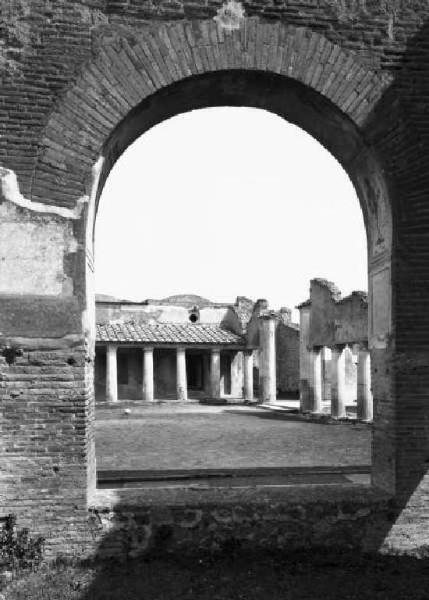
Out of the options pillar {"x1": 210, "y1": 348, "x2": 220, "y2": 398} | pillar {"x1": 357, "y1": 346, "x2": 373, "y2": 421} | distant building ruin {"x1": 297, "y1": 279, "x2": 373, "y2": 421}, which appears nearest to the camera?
distant building ruin {"x1": 297, "y1": 279, "x2": 373, "y2": 421}

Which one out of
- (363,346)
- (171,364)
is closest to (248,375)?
(171,364)

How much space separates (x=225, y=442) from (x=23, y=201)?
8.21 meters

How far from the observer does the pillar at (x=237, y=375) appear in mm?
30047

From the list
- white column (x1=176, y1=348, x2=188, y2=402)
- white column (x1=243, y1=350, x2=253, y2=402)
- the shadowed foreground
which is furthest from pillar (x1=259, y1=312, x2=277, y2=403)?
the shadowed foreground

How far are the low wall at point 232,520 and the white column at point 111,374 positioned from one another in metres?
20.5

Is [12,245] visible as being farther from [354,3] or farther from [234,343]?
[234,343]

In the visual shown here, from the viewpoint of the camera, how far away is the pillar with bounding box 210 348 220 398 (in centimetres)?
2717

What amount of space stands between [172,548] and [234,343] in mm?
23023

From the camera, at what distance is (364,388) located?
55.7 ft

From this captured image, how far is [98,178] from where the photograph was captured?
5359 millimetres

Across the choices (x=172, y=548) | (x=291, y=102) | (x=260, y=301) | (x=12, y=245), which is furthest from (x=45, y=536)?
(x=260, y=301)

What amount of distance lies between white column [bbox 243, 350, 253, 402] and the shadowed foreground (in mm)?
22314

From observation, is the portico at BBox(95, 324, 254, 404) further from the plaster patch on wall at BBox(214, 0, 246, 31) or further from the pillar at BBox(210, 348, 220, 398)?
the plaster patch on wall at BBox(214, 0, 246, 31)

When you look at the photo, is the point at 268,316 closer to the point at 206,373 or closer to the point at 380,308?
the point at 206,373
